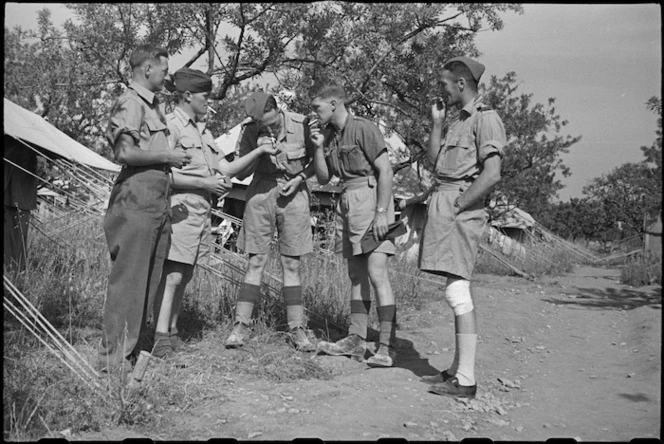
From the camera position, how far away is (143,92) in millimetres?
4512

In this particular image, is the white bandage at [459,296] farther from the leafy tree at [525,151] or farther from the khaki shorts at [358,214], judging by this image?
the leafy tree at [525,151]

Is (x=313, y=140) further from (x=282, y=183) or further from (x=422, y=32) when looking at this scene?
(x=422, y=32)

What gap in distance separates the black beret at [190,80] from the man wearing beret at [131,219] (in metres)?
0.59

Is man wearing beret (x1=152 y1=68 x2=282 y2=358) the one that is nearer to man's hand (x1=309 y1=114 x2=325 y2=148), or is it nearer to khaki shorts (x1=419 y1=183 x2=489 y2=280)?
man's hand (x1=309 y1=114 x2=325 y2=148)

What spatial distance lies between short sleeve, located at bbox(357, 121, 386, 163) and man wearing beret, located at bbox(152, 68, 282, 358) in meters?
0.66

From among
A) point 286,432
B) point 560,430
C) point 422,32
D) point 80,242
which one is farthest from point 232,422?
point 422,32

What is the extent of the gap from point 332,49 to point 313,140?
13.3 ft

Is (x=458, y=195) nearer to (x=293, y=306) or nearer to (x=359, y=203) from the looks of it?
(x=359, y=203)

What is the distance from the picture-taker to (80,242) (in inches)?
309

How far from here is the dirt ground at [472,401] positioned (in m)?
3.59

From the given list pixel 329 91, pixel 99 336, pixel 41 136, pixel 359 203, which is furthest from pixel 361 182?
pixel 41 136

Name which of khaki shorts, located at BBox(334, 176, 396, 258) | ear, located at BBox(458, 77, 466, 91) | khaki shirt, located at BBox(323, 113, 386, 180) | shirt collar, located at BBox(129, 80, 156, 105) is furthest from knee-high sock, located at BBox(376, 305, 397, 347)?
shirt collar, located at BBox(129, 80, 156, 105)

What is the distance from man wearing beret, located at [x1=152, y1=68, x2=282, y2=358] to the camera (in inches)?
191

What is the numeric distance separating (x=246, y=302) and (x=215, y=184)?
939 millimetres
